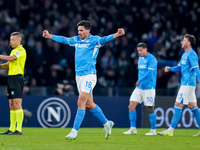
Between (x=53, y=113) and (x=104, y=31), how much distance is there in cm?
543

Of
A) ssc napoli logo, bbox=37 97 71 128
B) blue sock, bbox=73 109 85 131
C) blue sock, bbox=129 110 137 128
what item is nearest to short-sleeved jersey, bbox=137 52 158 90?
blue sock, bbox=129 110 137 128

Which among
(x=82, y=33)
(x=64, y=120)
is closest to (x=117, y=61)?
(x=64, y=120)

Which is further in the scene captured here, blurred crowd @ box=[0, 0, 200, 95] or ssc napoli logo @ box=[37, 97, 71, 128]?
blurred crowd @ box=[0, 0, 200, 95]

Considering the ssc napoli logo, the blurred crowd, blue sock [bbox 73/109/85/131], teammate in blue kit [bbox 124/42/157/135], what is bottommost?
the ssc napoli logo

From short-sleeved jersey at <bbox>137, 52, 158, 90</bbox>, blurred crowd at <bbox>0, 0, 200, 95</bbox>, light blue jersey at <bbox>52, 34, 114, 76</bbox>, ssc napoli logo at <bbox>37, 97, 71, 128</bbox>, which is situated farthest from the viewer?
blurred crowd at <bbox>0, 0, 200, 95</bbox>

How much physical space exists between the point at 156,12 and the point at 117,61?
378 cm

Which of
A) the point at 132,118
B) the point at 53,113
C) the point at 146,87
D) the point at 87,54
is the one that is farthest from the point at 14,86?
the point at 53,113

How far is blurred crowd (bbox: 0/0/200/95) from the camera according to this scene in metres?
16.2

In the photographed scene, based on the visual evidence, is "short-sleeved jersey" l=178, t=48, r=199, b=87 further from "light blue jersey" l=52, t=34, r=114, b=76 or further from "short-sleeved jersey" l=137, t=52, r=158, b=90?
"light blue jersey" l=52, t=34, r=114, b=76

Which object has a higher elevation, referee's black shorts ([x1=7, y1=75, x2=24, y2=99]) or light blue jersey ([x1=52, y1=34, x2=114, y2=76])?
light blue jersey ([x1=52, y1=34, x2=114, y2=76])

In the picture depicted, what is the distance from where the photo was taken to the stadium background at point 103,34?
15148mm

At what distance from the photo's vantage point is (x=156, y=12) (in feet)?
65.6

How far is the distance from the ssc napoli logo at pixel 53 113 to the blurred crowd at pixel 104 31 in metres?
0.51

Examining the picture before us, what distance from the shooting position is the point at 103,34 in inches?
721
